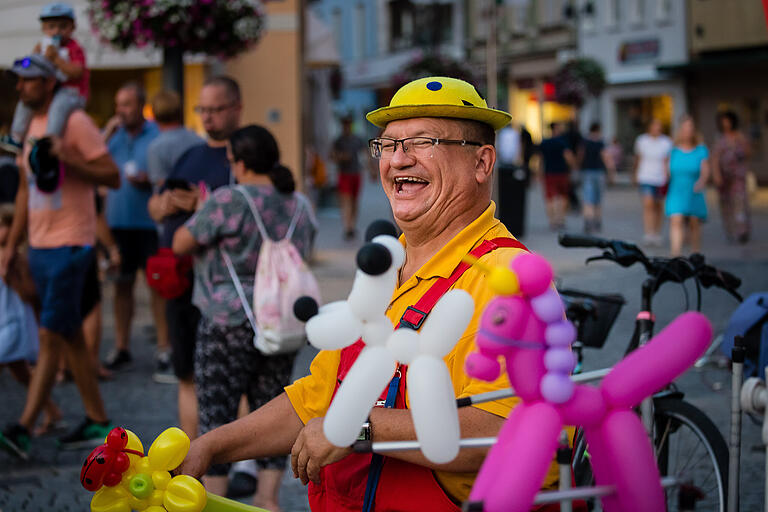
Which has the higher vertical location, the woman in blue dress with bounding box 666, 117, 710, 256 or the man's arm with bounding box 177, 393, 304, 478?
the woman in blue dress with bounding box 666, 117, 710, 256

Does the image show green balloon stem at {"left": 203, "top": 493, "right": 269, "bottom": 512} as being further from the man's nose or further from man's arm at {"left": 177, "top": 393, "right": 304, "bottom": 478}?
the man's nose

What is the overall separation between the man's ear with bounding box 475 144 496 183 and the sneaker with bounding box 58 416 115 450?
151 inches

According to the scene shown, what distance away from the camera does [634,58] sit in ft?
127

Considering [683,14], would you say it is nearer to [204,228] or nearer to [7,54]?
[7,54]

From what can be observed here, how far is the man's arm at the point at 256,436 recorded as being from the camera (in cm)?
239

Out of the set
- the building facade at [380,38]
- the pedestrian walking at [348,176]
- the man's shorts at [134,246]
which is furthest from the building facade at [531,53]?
the man's shorts at [134,246]

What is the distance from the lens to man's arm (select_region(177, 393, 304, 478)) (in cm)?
239

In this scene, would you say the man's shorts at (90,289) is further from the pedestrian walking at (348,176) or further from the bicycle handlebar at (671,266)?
the pedestrian walking at (348,176)

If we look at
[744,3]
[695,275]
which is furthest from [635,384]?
[744,3]

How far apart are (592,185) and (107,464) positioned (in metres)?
15.0

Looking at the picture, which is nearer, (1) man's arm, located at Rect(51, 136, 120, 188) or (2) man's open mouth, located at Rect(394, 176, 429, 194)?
(2) man's open mouth, located at Rect(394, 176, 429, 194)

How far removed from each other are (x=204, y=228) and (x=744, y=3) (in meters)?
32.6

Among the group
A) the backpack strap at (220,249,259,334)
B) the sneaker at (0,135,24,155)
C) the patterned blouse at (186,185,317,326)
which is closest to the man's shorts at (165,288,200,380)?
the patterned blouse at (186,185,317,326)

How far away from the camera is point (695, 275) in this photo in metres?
3.64
